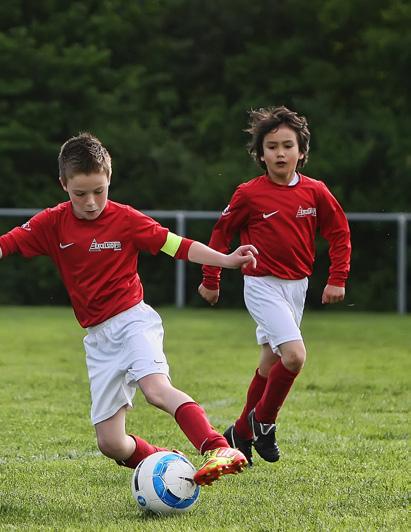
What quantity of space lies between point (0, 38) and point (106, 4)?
9.92 ft

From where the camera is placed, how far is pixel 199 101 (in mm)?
27859

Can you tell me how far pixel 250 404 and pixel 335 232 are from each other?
3.40 ft

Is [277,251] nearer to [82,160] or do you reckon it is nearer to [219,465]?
[82,160]

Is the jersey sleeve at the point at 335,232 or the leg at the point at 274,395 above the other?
the jersey sleeve at the point at 335,232

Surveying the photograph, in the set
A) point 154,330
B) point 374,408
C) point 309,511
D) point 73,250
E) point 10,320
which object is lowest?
point 10,320

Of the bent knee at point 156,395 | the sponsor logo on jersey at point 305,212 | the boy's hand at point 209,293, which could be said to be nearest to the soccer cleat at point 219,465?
the bent knee at point 156,395

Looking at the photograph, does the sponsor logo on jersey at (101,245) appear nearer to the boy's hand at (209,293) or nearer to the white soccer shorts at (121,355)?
the white soccer shorts at (121,355)

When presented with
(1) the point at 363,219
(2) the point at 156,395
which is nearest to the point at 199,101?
(1) the point at 363,219

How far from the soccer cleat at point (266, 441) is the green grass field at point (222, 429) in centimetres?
7

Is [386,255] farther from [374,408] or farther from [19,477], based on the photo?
[19,477]

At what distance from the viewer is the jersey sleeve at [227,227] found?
6168 mm

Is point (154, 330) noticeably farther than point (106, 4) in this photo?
No

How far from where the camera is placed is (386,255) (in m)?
21.9

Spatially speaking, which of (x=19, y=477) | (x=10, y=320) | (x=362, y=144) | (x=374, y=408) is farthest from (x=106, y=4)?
(x=19, y=477)
